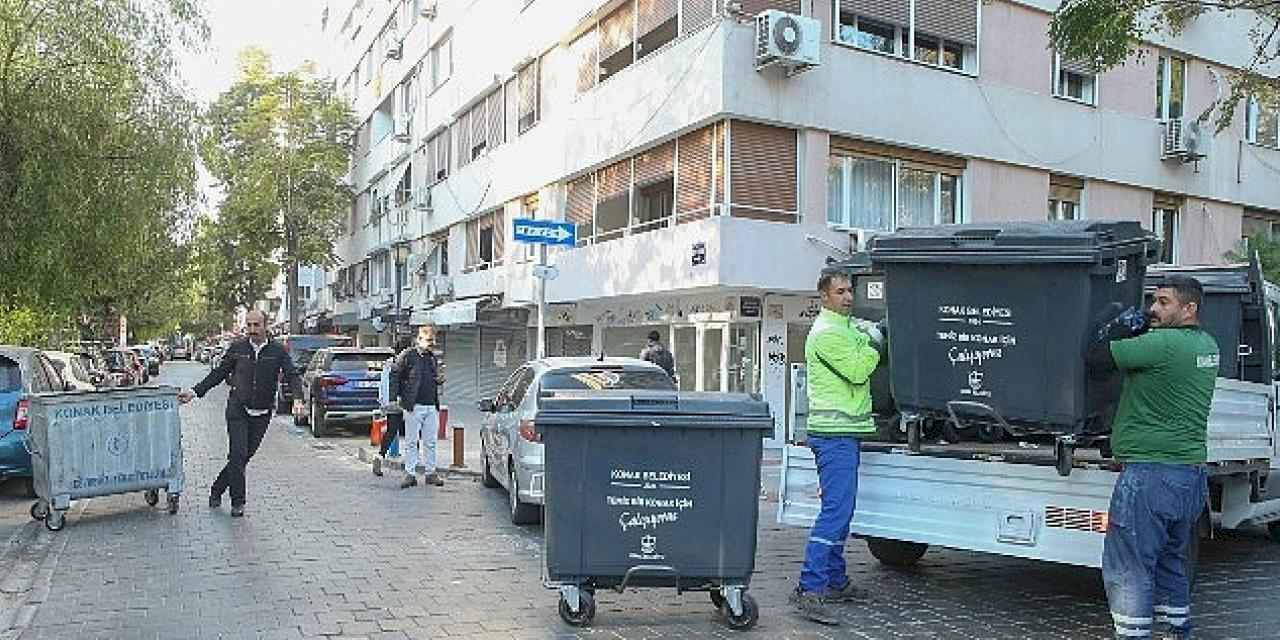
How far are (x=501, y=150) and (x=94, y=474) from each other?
61.3 feet

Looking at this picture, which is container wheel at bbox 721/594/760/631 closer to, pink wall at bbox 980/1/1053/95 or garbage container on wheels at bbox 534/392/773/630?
garbage container on wheels at bbox 534/392/773/630

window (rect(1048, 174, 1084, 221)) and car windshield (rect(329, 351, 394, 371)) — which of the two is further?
window (rect(1048, 174, 1084, 221))

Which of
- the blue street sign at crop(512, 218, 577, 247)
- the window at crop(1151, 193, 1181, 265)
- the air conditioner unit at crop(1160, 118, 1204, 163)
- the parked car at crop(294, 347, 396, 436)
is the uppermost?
the air conditioner unit at crop(1160, 118, 1204, 163)

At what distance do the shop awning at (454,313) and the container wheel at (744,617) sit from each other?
21.1m

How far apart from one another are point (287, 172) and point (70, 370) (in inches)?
1363

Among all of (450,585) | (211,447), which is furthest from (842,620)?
(211,447)

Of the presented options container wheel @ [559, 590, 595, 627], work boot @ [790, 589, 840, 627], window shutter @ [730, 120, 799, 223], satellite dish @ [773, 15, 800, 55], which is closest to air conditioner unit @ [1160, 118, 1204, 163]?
window shutter @ [730, 120, 799, 223]

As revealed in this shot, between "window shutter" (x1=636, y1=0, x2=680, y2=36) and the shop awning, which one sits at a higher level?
"window shutter" (x1=636, y1=0, x2=680, y2=36)

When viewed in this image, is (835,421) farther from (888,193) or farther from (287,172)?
(287,172)

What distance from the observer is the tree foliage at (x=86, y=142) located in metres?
14.8

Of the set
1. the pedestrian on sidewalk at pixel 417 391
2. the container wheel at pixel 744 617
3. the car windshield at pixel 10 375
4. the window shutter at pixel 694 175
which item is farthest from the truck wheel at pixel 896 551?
the window shutter at pixel 694 175

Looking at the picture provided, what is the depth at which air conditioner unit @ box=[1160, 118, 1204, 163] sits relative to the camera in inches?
885

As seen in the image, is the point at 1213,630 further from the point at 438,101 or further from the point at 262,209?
the point at 262,209

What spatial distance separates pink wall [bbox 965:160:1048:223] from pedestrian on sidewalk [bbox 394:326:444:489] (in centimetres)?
1083
